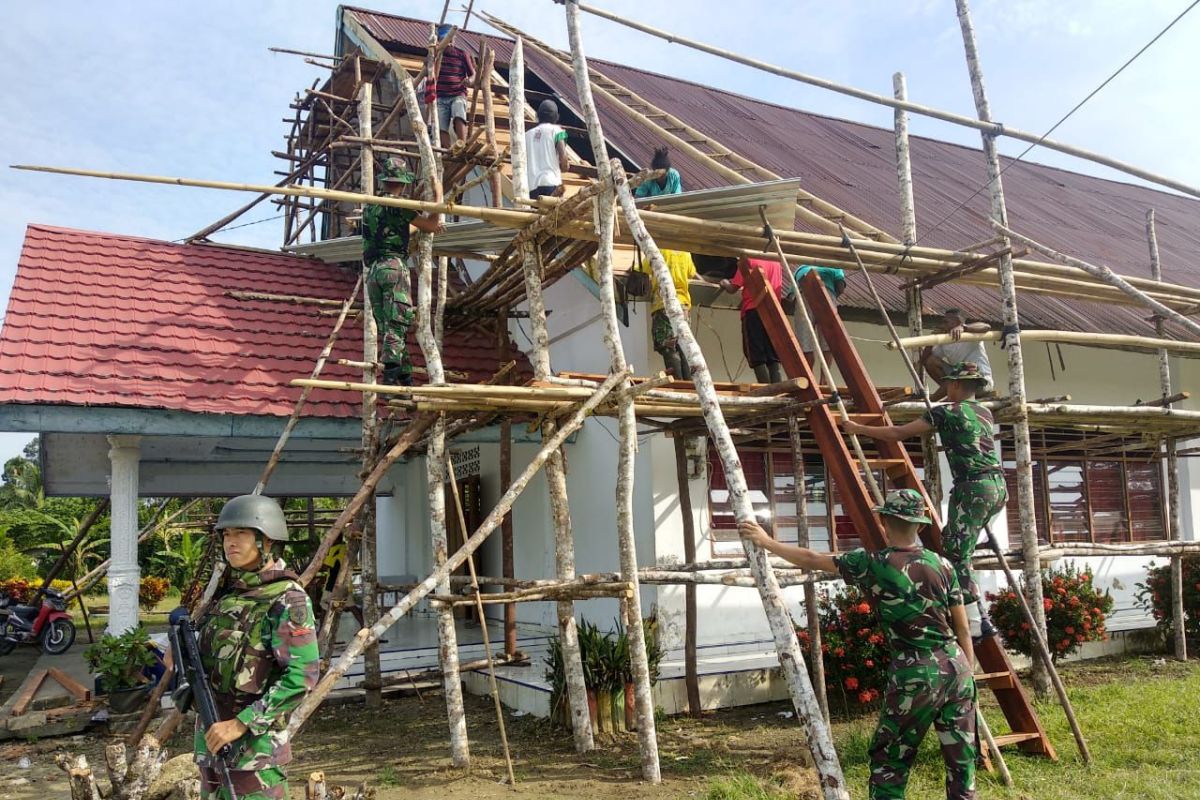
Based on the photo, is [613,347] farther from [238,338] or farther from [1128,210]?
[1128,210]

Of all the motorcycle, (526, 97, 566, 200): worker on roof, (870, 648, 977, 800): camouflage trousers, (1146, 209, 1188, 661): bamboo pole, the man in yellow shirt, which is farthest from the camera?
the motorcycle

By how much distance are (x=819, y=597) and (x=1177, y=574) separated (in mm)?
3891

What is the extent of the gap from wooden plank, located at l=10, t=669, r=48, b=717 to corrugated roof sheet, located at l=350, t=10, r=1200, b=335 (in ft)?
23.7

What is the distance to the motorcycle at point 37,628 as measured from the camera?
11.1 metres

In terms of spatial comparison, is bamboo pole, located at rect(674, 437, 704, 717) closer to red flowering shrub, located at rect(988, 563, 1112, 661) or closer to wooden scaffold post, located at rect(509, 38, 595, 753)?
wooden scaffold post, located at rect(509, 38, 595, 753)

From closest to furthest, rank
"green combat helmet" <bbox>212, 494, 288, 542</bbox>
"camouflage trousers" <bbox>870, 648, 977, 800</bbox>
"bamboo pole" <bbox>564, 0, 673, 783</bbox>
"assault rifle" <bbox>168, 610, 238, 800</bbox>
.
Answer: "assault rifle" <bbox>168, 610, 238, 800</bbox>
"green combat helmet" <bbox>212, 494, 288, 542</bbox>
"camouflage trousers" <bbox>870, 648, 977, 800</bbox>
"bamboo pole" <bbox>564, 0, 673, 783</bbox>

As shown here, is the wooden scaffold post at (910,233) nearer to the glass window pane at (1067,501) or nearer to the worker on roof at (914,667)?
the worker on roof at (914,667)

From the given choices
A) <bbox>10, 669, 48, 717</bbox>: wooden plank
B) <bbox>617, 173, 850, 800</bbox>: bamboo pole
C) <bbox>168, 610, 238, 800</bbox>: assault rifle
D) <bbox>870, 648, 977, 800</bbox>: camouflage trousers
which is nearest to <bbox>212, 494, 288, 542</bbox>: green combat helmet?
<bbox>168, 610, 238, 800</bbox>: assault rifle

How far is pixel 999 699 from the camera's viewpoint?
577cm

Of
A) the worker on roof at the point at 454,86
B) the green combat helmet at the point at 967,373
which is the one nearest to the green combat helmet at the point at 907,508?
the green combat helmet at the point at 967,373

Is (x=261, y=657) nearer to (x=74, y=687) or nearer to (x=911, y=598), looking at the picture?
(x=911, y=598)

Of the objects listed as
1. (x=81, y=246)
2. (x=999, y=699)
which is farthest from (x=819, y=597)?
(x=81, y=246)

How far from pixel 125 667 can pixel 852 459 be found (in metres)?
5.61

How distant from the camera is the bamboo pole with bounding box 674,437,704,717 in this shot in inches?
287
